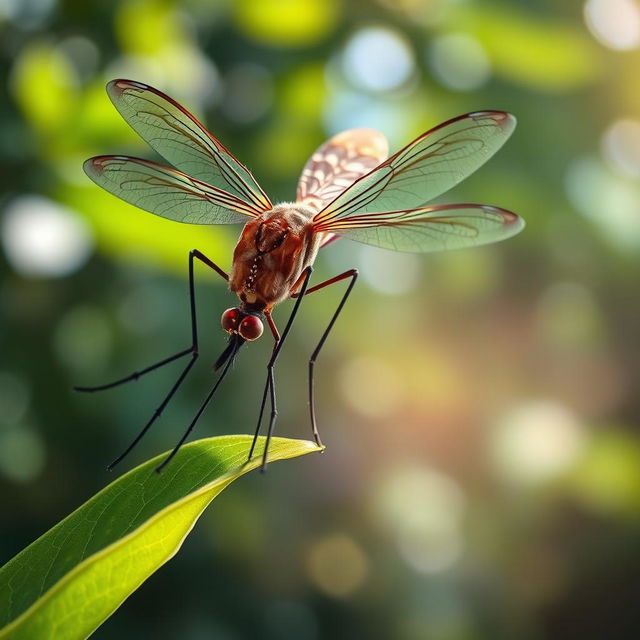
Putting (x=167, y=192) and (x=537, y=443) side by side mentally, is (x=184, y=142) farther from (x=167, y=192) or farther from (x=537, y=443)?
(x=537, y=443)

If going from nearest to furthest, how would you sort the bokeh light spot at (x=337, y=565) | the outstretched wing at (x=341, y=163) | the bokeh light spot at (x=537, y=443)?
the outstretched wing at (x=341, y=163) → the bokeh light spot at (x=537, y=443) → the bokeh light spot at (x=337, y=565)

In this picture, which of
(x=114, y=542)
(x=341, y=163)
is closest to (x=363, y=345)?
(x=341, y=163)

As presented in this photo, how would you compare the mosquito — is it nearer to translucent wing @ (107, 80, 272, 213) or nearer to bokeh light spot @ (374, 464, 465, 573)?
translucent wing @ (107, 80, 272, 213)

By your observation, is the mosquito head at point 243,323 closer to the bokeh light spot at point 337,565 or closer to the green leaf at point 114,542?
the green leaf at point 114,542

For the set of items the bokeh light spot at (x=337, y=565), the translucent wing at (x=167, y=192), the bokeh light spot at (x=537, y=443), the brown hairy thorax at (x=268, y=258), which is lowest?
the bokeh light spot at (x=337, y=565)

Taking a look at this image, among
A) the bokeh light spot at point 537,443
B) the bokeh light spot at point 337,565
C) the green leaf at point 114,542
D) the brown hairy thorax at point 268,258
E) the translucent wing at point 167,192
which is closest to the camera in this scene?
the green leaf at point 114,542

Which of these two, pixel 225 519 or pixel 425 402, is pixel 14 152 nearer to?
pixel 225 519

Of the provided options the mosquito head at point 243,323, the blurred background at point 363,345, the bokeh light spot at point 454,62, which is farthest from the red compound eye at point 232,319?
the bokeh light spot at point 454,62

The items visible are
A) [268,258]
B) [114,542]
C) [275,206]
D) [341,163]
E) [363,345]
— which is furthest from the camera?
[363,345]
